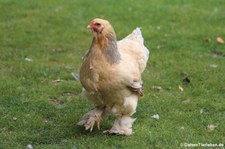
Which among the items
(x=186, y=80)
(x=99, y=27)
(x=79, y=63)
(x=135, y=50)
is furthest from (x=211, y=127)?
(x=79, y=63)

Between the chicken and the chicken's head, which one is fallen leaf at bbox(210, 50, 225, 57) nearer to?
the chicken

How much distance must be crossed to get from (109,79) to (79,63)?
164 inches

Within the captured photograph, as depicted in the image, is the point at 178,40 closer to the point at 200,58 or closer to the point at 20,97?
the point at 200,58

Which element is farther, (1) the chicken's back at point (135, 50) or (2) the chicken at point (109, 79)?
(1) the chicken's back at point (135, 50)

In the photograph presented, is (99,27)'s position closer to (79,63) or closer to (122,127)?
(122,127)

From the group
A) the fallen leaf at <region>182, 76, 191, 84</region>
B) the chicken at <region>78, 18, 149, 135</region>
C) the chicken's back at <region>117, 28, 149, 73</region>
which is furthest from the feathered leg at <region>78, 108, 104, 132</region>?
the fallen leaf at <region>182, 76, 191, 84</region>

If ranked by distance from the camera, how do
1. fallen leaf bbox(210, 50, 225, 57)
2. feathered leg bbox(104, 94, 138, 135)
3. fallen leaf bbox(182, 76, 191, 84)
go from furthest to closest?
1. fallen leaf bbox(210, 50, 225, 57)
2. fallen leaf bbox(182, 76, 191, 84)
3. feathered leg bbox(104, 94, 138, 135)

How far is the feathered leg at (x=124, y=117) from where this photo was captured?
6.98 m

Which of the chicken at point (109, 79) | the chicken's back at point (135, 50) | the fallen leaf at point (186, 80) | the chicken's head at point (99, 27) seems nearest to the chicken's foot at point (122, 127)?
the chicken at point (109, 79)

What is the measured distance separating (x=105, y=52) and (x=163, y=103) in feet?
7.23

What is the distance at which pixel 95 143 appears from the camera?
6836 mm

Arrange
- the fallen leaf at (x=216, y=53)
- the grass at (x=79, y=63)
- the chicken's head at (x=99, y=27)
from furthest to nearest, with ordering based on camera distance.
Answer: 1. the fallen leaf at (x=216, y=53)
2. the grass at (x=79, y=63)
3. the chicken's head at (x=99, y=27)

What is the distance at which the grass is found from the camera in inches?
284

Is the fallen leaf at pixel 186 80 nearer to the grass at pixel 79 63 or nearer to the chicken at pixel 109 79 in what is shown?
the grass at pixel 79 63
